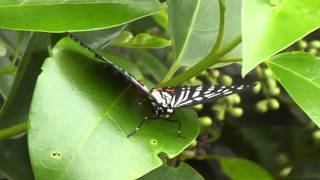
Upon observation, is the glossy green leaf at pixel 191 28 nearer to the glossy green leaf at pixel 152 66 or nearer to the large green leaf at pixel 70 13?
the large green leaf at pixel 70 13

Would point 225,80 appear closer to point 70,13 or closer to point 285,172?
point 285,172

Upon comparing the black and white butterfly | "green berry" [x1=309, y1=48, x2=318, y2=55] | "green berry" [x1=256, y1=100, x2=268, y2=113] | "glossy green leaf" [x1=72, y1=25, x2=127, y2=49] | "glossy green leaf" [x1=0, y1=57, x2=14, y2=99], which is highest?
"glossy green leaf" [x1=72, y1=25, x2=127, y2=49]

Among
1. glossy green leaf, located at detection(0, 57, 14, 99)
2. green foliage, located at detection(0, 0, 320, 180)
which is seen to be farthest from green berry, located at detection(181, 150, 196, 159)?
glossy green leaf, located at detection(0, 57, 14, 99)

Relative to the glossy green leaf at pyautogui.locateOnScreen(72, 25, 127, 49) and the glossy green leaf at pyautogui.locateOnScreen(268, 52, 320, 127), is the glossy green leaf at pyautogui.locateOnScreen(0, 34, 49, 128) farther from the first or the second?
the glossy green leaf at pyautogui.locateOnScreen(268, 52, 320, 127)

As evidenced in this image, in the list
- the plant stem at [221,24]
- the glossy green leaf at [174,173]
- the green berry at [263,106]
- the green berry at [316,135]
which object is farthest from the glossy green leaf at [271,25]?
the green berry at [316,135]

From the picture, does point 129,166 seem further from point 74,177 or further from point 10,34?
point 10,34

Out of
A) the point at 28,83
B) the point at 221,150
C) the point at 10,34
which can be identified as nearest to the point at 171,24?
the point at 28,83

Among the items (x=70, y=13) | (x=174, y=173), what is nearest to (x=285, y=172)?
(x=174, y=173)
